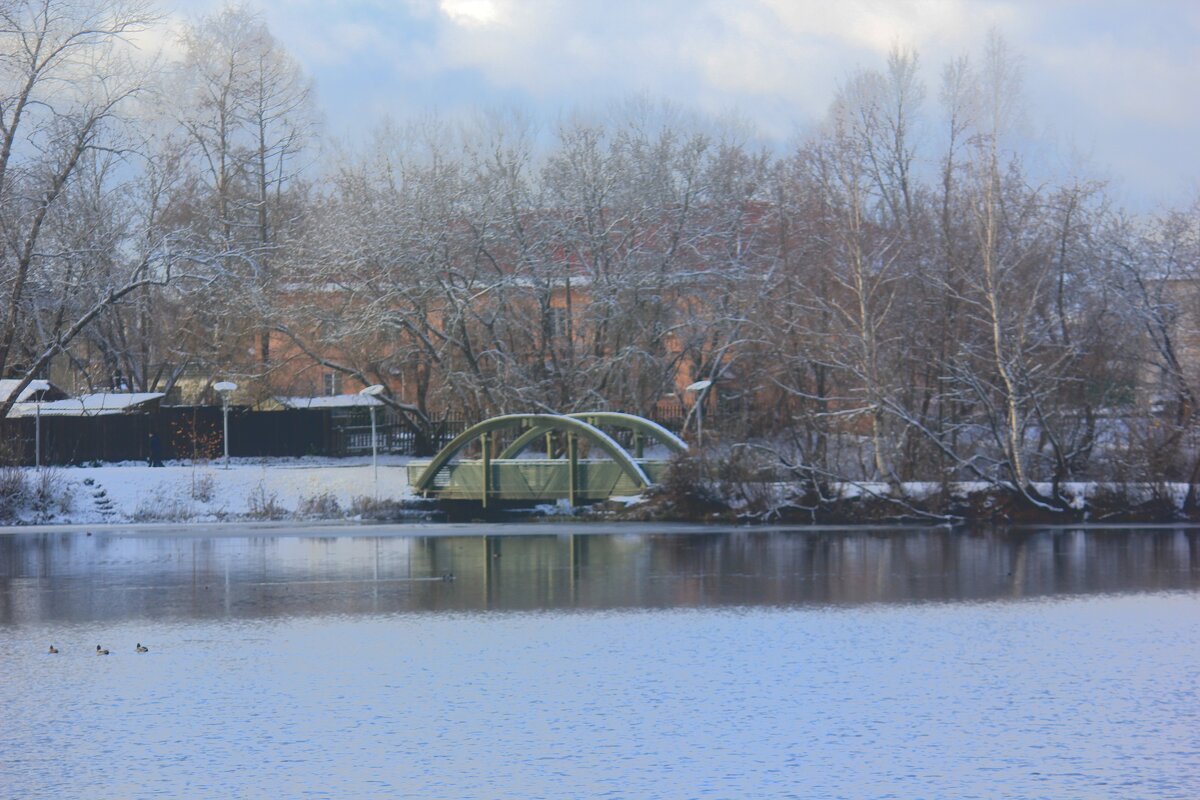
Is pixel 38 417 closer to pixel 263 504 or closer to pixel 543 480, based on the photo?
pixel 263 504

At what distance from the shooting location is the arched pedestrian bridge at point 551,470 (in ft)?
114

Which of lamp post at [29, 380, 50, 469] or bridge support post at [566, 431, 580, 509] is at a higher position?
lamp post at [29, 380, 50, 469]

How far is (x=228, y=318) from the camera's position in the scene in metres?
49.7

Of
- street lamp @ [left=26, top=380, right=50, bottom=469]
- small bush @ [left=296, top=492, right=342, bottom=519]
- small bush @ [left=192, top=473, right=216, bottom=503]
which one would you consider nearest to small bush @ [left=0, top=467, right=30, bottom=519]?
street lamp @ [left=26, top=380, right=50, bottom=469]

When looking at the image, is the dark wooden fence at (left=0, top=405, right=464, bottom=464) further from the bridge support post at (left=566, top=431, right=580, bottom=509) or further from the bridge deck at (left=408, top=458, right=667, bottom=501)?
the bridge support post at (left=566, top=431, right=580, bottom=509)

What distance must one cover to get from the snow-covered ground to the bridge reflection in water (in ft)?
16.2

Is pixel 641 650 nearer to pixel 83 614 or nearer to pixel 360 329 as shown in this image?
pixel 83 614

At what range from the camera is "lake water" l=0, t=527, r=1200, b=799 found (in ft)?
32.0

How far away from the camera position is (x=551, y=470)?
35.4 meters

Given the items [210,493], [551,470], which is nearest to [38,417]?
[210,493]

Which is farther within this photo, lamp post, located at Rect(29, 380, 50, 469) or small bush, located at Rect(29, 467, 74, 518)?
lamp post, located at Rect(29, 380, 50, 469)

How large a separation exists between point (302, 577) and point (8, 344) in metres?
22.2

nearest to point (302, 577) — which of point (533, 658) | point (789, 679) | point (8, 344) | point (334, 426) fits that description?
point (533, 658)

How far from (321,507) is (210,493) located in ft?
11.8
